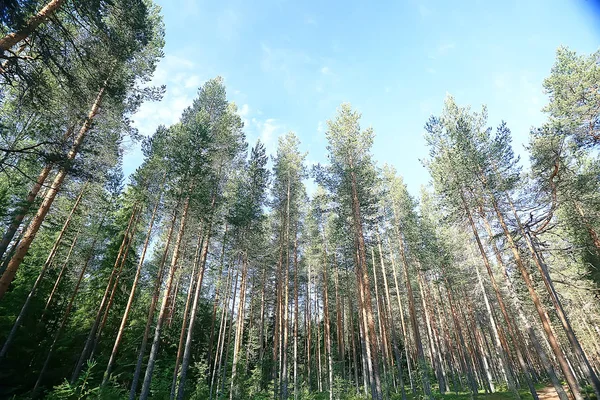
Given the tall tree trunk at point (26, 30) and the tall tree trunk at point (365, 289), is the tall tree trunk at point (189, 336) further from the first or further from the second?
the tall tree trunk at point (26, 30)

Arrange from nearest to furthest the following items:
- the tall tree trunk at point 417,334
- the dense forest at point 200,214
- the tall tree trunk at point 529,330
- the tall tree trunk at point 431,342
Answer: the dense forest at point 200,214 < the tall tree trunk at point 529,330 < the tall tree trunk at point 417,334 < the tall tree trunk at point 431,342

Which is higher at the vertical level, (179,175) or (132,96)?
(132,96)

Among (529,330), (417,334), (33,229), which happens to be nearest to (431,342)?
(417,334)

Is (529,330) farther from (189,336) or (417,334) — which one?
(189,336)

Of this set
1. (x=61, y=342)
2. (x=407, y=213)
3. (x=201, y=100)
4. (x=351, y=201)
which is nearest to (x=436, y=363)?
(x=407, y=213)

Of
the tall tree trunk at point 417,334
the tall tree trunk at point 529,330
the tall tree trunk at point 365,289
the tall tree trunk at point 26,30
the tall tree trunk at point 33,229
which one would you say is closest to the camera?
the tall tree trunk at point 26,30

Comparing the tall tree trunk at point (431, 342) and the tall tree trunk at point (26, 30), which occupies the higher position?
the tall tree trunk at point (26, 30)

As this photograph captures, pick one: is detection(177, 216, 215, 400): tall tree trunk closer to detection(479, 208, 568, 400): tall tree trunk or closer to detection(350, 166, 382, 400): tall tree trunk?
detection(350, 166, 382, 400): tall tree trunk

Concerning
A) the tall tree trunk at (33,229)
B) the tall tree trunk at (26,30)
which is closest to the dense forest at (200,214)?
the tall tree trunk at (33,229)

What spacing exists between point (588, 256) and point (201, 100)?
105 feet

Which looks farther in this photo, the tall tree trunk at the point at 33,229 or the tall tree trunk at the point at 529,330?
the tall tree trunk at the point at 529,330

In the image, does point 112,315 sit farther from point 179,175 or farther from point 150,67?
point 150,67

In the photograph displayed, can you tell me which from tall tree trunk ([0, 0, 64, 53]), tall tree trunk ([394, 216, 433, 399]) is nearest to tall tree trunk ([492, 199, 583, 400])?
tall tree trunk ([394, 216, 433, 399])

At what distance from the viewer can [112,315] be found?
17875 millimetres
